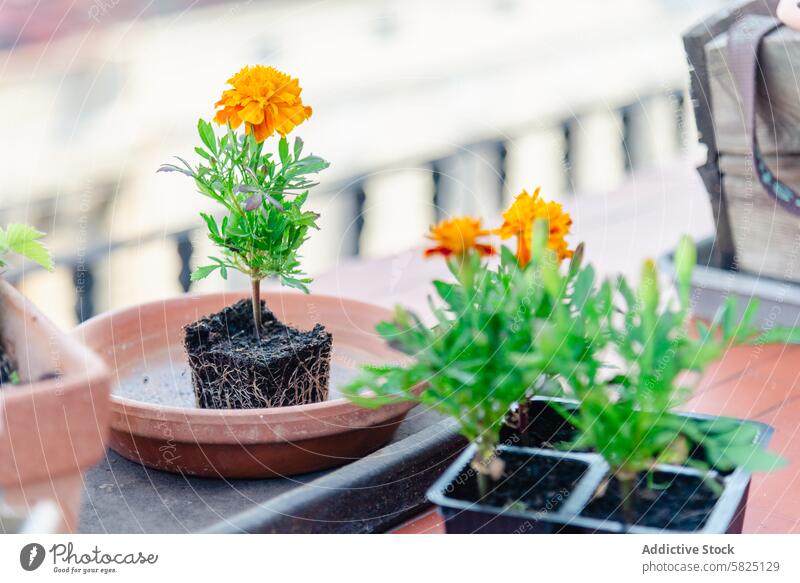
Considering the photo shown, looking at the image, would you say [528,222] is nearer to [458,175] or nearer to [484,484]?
[484,484]

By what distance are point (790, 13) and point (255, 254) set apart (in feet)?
1.77

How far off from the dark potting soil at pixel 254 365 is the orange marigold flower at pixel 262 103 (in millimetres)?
157

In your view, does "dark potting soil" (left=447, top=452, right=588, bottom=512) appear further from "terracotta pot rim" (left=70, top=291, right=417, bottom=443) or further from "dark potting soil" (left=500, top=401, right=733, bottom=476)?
"terracotta pot rim" (left=70, top=291, right=417, bottom=443)

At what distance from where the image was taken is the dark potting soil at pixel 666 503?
58cm

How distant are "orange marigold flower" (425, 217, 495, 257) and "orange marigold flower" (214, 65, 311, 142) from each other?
0.41 ft

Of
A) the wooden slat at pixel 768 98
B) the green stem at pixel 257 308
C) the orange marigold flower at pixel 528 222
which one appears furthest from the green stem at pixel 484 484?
the wooden slat at pixel 768 98

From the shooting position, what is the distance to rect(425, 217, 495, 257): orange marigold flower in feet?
2.13

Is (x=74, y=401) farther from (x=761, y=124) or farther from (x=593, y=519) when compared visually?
(x=761, y=124)

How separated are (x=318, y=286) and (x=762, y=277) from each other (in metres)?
0.45

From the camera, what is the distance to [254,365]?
743 mm

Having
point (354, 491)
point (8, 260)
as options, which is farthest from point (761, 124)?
point (8, 260)

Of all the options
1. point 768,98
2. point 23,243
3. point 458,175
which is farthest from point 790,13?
point 23,243

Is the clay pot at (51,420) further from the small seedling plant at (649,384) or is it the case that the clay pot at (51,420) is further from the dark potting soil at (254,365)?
the small seedling plant at (649,384)

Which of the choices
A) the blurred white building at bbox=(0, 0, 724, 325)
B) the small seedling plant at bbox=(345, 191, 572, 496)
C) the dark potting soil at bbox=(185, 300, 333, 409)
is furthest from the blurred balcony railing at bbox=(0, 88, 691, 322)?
the small seedling plant at bbox=(345, 191, 572, 496)
